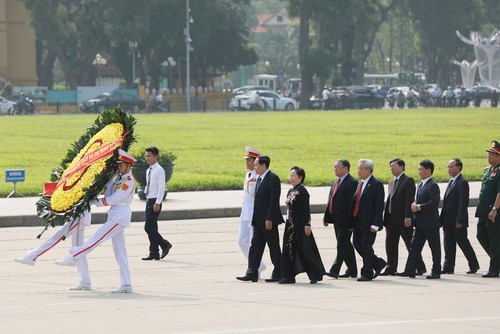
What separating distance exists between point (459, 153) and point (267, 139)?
937 centimetres

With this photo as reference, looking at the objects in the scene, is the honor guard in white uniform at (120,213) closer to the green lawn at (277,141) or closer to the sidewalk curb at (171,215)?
the sidewalk curb at (171,215)

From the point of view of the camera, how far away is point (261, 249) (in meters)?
16.0

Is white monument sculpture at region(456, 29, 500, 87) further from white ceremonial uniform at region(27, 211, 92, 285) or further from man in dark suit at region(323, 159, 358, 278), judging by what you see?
white ceremonial uniform at region(27, 211, 92, 285)

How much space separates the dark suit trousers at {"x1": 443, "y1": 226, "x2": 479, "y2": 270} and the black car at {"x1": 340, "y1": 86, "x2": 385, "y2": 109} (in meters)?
71.4

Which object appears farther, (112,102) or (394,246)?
(112,102)

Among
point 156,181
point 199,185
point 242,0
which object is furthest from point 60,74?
point 156,181

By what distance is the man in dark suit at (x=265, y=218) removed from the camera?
1582 cm

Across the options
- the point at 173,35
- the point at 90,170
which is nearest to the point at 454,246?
the point at 90,170

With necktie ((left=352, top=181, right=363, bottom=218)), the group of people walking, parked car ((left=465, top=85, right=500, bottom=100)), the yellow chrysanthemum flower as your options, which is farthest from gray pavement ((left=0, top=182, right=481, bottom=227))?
parked car ((left=465, top=85, right=500, bottom=100))

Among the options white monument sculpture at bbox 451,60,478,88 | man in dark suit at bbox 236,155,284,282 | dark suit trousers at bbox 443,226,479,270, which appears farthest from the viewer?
white monument sculpture at bbox 451,60,478,88

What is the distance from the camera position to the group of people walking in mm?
15836

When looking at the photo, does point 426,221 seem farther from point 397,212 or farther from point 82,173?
point 82,173

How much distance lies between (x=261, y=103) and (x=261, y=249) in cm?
7193

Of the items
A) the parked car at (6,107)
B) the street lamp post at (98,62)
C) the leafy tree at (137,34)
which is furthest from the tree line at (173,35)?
the parked car at (6,107)
